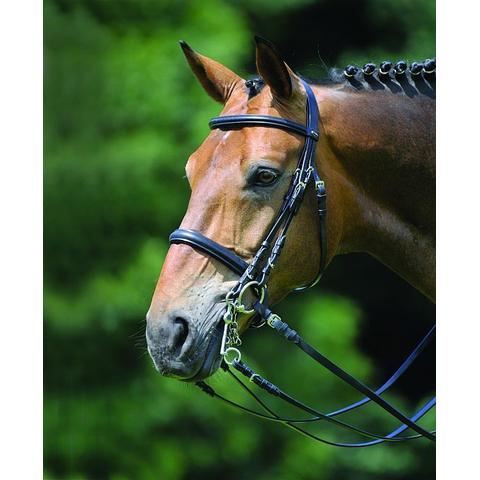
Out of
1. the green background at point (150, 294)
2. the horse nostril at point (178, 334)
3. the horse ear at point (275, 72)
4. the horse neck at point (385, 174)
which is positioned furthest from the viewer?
the green background at point (150, 294)

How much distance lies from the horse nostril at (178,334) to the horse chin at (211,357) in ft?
0.20

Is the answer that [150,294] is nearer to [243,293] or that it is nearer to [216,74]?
[216,74]

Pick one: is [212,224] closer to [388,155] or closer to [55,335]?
[388,155]

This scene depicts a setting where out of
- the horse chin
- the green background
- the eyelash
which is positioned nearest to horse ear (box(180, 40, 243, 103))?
the eyelash

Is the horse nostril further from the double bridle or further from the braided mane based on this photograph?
the braided mane

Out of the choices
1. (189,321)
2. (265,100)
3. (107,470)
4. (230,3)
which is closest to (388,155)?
(265,100)

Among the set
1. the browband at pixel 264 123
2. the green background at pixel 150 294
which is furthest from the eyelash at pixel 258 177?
the green background at pixel 150 294

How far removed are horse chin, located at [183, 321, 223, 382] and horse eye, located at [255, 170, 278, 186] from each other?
0.31 meters

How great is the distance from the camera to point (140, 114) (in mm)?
3375

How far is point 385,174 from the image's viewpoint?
5.89 ft

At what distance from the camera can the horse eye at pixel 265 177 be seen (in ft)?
5.32

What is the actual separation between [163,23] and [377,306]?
162cm

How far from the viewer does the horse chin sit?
1567 mm

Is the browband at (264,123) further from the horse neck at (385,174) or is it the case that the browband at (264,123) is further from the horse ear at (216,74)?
the horse ear at (216,74)
